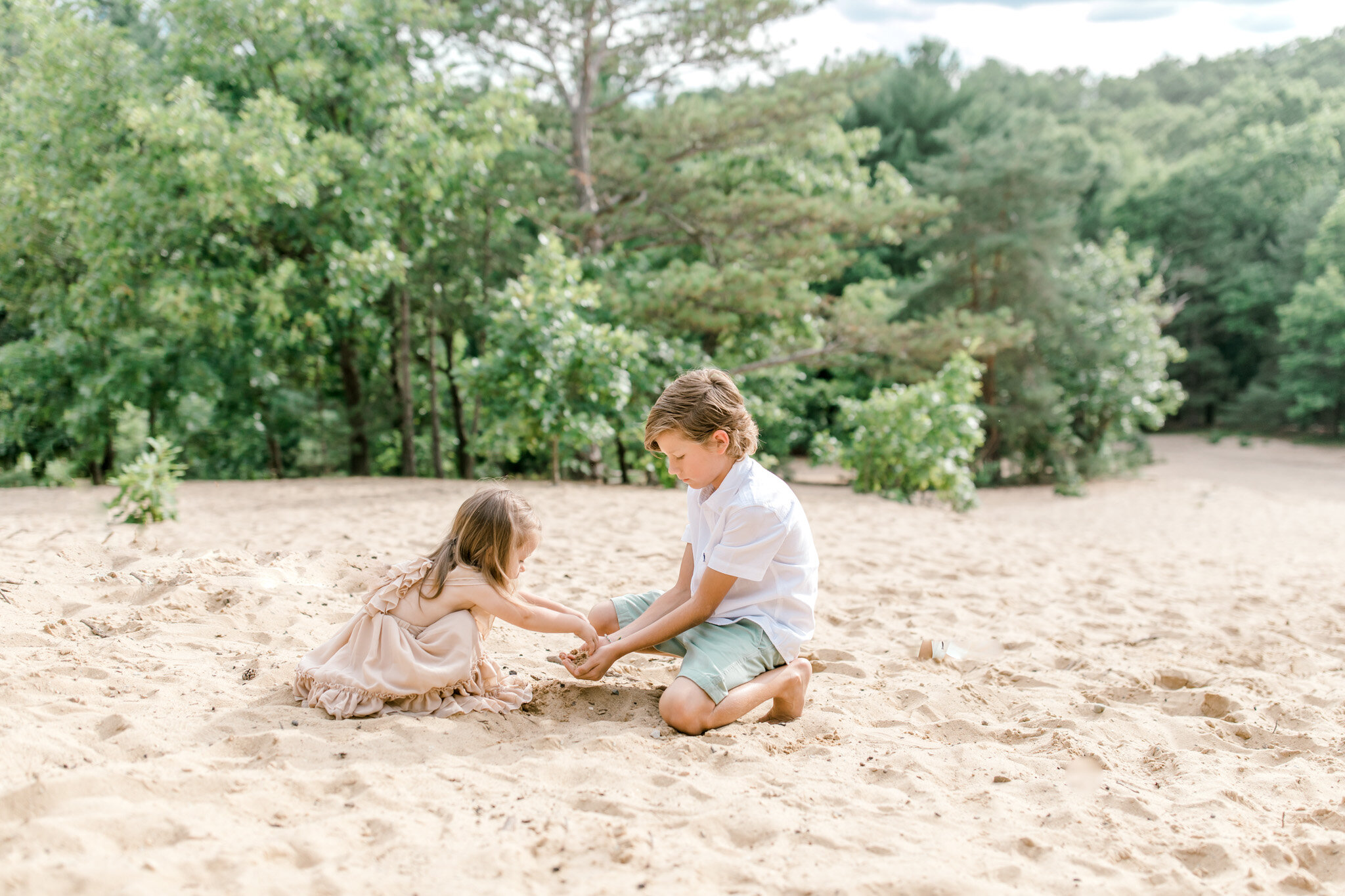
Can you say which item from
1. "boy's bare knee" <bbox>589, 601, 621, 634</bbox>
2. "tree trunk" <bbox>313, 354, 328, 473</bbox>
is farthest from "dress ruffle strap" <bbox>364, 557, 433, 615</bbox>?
"tree trunk" <bbox>313, 354, 328, 473</bbox>

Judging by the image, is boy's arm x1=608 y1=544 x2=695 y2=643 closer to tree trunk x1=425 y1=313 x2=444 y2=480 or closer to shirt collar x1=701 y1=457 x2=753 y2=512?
shirt collar x1=701 y1=457 x2=753 y2=512

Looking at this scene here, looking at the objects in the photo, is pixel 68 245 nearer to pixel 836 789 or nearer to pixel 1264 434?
pixel 836 789

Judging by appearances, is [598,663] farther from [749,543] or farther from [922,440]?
[922,440]

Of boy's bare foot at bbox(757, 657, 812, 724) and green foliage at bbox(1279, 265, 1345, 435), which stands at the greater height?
green foliage at bbox(1279, 265, 1345, 435)

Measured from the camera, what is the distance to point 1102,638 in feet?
13.2

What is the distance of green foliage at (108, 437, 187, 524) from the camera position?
5492 millimetres

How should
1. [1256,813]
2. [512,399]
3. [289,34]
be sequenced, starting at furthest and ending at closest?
[289,34], [512,399], [1256,813]

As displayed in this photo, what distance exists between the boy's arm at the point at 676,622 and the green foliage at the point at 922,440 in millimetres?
7097

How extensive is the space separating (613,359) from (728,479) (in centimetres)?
574

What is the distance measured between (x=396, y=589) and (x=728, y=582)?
105 centimetres

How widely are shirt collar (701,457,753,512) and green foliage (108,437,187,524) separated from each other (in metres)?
4.28

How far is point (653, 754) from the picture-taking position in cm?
243

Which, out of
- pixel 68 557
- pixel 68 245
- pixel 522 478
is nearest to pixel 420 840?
pixel 68 557

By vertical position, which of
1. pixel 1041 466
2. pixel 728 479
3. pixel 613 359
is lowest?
pixel 1041 466
